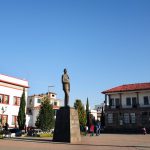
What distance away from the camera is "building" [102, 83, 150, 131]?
5019 cm

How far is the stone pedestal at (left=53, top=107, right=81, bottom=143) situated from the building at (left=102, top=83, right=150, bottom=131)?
1260 inches

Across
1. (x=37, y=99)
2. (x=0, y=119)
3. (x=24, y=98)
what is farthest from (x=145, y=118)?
(x=37, y=99)

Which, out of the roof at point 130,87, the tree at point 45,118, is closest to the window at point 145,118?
the roof at point 130,87

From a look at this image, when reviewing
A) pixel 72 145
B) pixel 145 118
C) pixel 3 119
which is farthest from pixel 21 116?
pixel 72 145

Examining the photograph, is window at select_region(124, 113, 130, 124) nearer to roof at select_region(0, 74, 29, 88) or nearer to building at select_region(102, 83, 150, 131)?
building at select_region(102, 83, 150, 131)

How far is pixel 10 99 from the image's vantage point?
4331 cm

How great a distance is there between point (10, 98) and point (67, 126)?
1062 inches

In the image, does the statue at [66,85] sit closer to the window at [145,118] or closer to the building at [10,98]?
the building at [10,98]

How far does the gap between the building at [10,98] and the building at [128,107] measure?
18501mm

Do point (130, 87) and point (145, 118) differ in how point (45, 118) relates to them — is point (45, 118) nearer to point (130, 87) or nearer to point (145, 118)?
point (145, 118)

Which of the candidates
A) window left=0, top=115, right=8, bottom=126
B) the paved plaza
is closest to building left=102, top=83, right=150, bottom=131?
window left=0, top=115, right=8, bottom=126

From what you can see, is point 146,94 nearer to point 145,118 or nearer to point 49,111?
point 145,118

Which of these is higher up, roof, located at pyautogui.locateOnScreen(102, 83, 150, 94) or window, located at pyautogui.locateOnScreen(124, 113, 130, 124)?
roof, located at pyautogui.locateOnScreen(102, 83, 150, 94)

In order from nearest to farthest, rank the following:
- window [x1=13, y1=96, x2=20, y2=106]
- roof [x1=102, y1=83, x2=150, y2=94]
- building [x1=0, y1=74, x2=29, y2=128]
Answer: building [x1=0, y1=74, x2=29, y2=128] → window [x1=13, y1=96, x2=20, y2=106] → roof [x1=102, y1=83, x2=150, y2=94]
